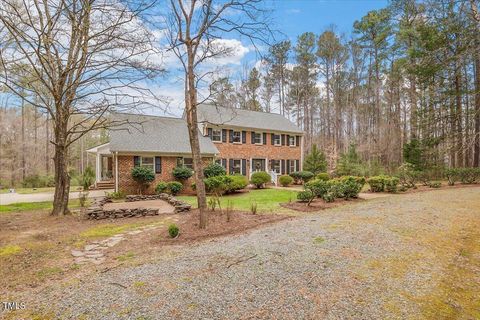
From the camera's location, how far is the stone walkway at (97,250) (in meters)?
4.94

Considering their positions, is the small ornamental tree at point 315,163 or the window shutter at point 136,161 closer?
the window shutter at point 136,161

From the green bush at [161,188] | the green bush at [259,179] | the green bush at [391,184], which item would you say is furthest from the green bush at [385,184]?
the green bush at [161,188]

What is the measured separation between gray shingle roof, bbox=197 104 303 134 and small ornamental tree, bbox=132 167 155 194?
20.6 feet

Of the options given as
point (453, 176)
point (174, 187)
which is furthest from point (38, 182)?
point (453, 176)

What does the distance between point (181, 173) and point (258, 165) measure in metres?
7.75

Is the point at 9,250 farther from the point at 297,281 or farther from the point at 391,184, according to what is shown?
the point at 391,184

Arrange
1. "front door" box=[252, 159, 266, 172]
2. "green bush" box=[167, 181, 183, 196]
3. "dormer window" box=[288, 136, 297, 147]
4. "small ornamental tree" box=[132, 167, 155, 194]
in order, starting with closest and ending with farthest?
"small ornamental tree" box=[132, 167, 155, 194] < "green bush" box=[167, 181, 183, 196] < "front door" box=[252, 159, 266, 172] < "dormer window" box=[288, 136, 297, 147]

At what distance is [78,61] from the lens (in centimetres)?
866

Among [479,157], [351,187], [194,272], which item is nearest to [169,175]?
[351,187]

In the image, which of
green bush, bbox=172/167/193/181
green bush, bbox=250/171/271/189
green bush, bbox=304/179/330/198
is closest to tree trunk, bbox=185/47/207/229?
green bush, bbox=304/179/330/198

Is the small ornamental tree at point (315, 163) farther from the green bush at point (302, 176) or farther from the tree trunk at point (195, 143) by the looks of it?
the tree trunk at point (195, 143)

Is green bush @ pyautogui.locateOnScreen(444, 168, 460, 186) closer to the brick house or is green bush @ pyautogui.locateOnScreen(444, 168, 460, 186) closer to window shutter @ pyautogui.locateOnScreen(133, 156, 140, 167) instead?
the brick house

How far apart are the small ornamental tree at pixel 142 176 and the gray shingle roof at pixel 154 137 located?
1.23 m

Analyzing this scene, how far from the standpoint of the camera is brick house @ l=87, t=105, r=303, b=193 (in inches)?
606
